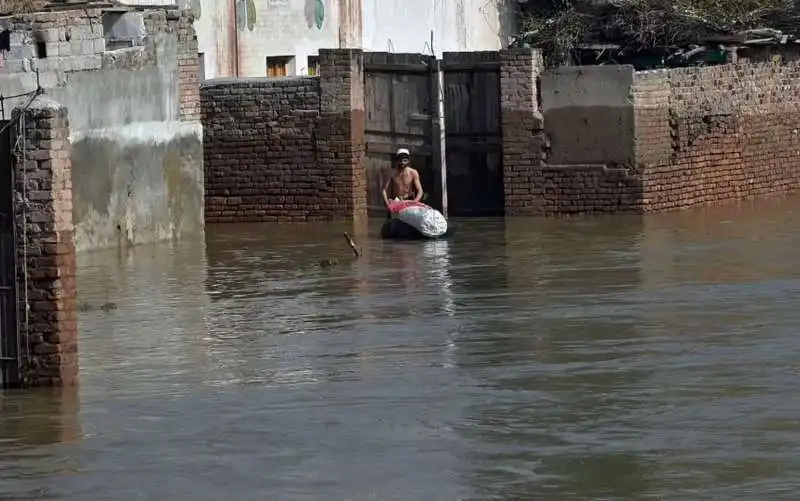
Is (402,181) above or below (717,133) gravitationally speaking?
below

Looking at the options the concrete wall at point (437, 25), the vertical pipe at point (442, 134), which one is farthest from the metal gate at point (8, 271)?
the concrete wall at point (437, 25)

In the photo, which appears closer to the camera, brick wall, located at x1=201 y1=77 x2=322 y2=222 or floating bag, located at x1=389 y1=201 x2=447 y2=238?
floating bag, located at x1=389 y1=201 x2=447 y2=238

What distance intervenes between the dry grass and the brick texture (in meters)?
2.87

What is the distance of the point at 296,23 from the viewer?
27.7 meters

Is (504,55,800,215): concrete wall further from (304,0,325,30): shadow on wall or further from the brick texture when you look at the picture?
(304,0,325,30): shadow on wall

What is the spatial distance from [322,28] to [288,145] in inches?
224

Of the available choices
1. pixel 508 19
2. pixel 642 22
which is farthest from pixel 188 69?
pixel 508 19

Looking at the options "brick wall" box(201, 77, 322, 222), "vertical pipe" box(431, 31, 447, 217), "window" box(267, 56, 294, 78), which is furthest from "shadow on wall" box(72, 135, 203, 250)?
"window" box(267, 56, 294, 78)

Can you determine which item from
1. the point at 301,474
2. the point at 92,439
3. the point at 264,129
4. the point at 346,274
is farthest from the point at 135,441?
the point at 264,129

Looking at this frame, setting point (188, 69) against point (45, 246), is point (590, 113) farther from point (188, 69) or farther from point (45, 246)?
point (45, 246)

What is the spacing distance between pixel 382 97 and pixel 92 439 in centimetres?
1313

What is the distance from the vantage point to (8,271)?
11562 millimetres

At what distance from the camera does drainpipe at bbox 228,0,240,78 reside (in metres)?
26.2

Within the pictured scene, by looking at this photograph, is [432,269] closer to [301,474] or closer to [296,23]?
[301,474]
